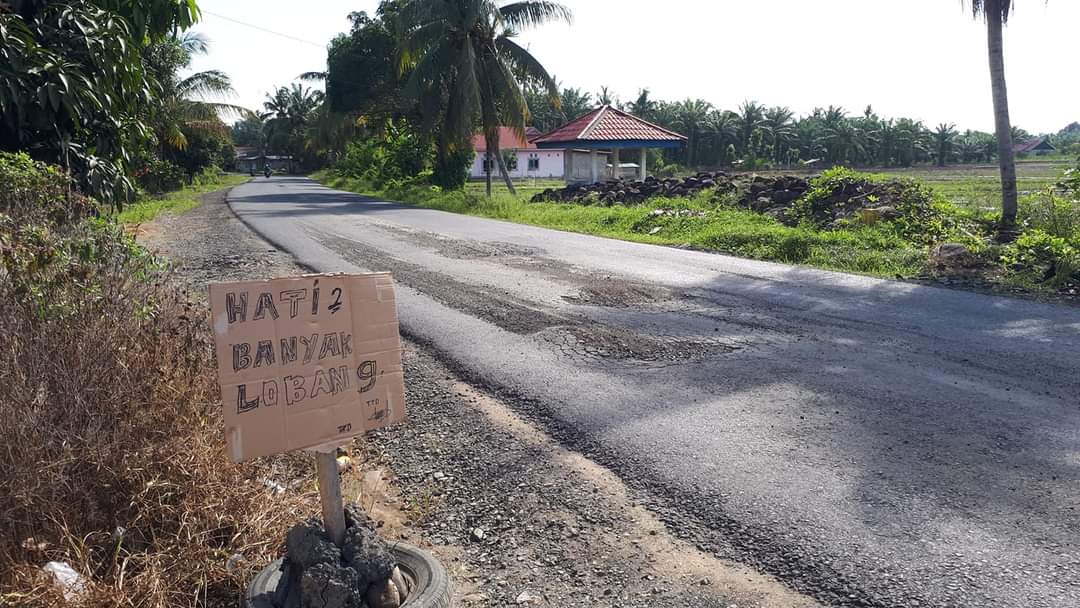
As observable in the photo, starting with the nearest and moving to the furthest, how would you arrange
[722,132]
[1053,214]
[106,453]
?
[106,453], [1053,214], [722,132]

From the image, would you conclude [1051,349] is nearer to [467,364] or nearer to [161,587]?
[467,364]

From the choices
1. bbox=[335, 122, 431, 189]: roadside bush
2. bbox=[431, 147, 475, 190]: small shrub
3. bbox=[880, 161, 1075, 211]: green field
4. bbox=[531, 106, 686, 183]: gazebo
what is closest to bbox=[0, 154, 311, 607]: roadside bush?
bbox=[880, 161, 1075, 211]: green field

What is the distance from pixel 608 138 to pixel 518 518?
28056 millimetres

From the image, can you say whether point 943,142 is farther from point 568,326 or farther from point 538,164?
point 568,326

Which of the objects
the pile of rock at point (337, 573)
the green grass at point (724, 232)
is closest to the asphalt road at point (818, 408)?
the pile of rock at point (337, 573)

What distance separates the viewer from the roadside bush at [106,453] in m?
2.98

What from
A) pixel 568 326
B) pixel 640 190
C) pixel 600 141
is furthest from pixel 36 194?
pixel 600 141

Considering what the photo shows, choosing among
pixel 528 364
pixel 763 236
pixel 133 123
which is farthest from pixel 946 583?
pixel 763 236

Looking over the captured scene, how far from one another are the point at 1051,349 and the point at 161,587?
6.62m

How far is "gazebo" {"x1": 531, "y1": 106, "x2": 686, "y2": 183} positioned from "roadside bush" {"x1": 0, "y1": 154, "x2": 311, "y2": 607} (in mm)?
27658

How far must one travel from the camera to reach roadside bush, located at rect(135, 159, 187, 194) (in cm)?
3469

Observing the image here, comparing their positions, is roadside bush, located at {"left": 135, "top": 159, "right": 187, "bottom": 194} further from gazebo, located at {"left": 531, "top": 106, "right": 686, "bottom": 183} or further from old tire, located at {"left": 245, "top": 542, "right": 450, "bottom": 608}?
old tire, located at {"left": 245, "top": 542, "right": 450, "bottom": 608}

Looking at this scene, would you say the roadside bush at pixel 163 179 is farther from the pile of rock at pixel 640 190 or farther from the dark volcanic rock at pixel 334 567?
the dark volcanic rock at pixel 334 567

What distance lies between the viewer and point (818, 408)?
5.11m
